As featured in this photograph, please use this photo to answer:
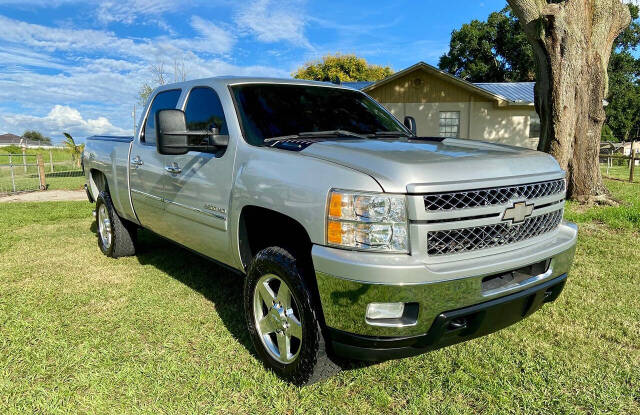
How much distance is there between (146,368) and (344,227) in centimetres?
171

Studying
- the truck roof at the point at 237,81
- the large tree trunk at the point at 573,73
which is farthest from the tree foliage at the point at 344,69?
the truck roof at the point at 237,81

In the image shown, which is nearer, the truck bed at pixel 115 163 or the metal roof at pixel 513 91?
the truck bed at pixel 115 163

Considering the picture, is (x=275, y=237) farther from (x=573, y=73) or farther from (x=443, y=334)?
(x=573, y=73)

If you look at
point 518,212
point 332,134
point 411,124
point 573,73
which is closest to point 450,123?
point 573,73

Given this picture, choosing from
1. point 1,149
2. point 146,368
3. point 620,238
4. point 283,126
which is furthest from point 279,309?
point 1,149

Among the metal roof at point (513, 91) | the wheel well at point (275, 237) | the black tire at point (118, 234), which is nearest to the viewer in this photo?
the wheel well at point (275, 237)

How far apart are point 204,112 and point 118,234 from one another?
8.05ft

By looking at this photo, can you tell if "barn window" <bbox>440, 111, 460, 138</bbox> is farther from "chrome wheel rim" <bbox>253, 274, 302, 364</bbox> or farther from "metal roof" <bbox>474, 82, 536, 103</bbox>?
"chrome wheel rim" <bbox>253, 274, 302, 364</bbox>

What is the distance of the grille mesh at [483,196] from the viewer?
7.48ft

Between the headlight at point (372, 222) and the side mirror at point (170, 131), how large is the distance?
1466 millimetres

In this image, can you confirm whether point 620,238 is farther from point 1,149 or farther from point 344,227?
point 1,149

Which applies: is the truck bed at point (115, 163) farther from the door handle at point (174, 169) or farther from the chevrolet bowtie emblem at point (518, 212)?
the chevrolet bowtie emblem at point (518, 212)

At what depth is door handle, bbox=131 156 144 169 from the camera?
4.47m

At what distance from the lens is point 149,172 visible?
430 cm
